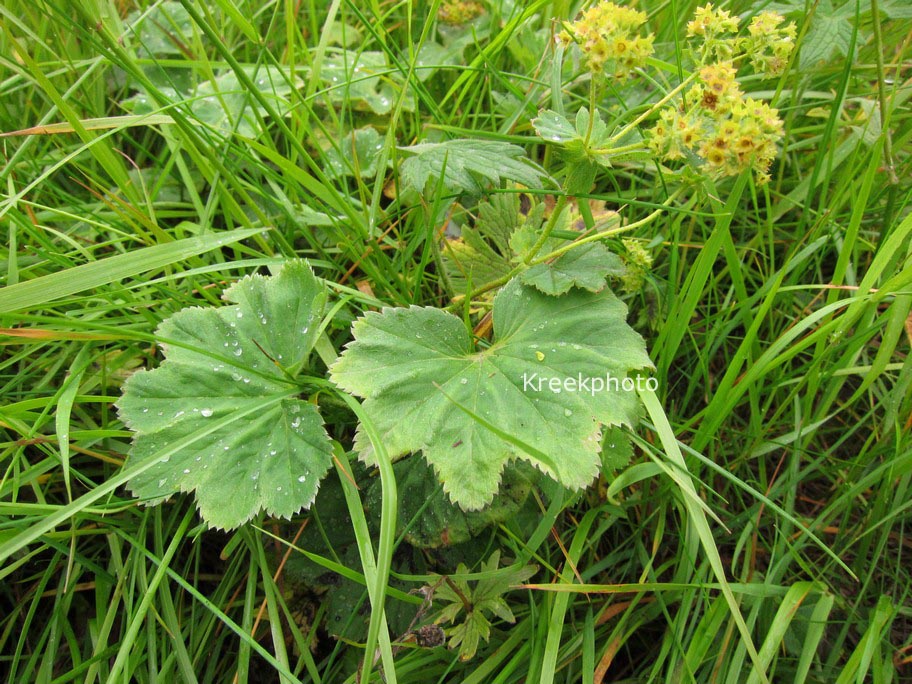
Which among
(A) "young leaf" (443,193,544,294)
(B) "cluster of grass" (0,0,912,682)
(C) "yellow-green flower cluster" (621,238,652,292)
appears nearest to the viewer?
(B) "cluster of grass" (0,0,912,682)

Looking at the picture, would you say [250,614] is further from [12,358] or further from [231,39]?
[231,39]

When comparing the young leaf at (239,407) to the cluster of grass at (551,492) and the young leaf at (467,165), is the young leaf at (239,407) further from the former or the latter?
the young leaf at (467,165)

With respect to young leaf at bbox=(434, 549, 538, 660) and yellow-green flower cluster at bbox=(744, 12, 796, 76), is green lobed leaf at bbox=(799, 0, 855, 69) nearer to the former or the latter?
yellow-green flower cluster at bbox=(744, 12, 796, 76)

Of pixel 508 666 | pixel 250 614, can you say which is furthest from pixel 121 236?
pixel 508 666

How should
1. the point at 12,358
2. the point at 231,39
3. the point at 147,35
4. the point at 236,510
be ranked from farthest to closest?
the point at 147,35
the point at 231,39
the point at 12,358
the point at 236,510

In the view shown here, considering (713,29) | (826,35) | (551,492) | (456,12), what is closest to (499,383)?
(551,492)

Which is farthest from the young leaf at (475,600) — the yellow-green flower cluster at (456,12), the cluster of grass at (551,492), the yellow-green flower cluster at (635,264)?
the yellow-green flower cluster at (456,12)

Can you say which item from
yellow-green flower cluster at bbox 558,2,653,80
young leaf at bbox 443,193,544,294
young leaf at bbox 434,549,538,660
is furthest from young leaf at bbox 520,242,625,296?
young leaf at bbox 434,549,538,660
